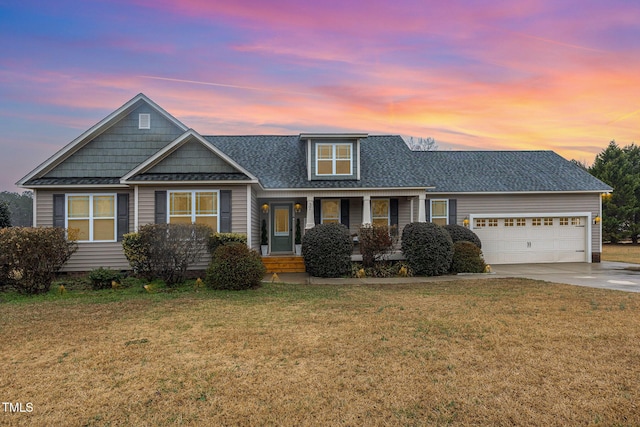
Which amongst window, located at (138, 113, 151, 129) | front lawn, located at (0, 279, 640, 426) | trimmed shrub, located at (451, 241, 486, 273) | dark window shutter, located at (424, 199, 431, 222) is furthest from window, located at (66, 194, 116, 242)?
dark window shutter, located at (424, 199, 431, 222)

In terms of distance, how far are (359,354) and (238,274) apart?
5785 millimetres

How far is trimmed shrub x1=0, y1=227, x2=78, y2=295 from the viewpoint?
9570mm

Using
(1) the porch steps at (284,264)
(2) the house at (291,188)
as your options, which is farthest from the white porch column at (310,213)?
(1) the porch steps at (284,264)

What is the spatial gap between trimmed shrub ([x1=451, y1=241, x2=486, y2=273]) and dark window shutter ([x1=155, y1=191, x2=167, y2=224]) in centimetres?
992

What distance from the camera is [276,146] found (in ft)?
61.1

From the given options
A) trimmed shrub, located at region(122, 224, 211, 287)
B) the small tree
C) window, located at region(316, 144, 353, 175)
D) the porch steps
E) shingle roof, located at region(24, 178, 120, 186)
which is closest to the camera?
trimmed shrub, located at region(122, 224, 211, 287)

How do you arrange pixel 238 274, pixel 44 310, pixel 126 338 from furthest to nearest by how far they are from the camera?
pixel 238 274, pixel 44 310, pixel 126 338

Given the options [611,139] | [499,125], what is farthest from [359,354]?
[611,139]

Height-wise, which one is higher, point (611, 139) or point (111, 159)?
point (611, 139)

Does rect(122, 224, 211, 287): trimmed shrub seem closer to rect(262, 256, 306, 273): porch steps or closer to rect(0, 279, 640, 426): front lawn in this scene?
rect(0, 279, 640, 426): front lawn

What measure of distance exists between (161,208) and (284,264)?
4.76 metres

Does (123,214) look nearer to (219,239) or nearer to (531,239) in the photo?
(219,239)

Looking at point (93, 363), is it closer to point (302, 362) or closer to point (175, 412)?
point (175, 412)

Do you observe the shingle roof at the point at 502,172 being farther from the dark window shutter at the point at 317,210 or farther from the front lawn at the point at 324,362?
the front lawn at the point at 324,362
